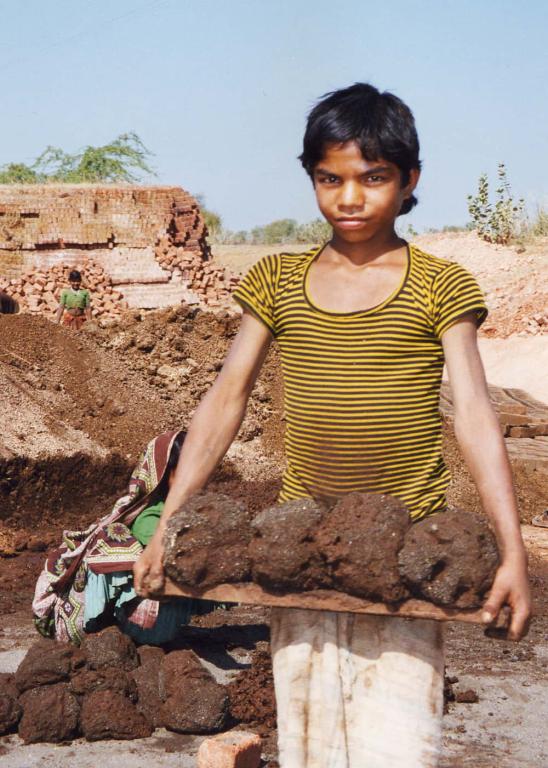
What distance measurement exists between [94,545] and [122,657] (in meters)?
0.55

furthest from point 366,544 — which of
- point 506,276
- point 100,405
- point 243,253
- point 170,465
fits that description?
point 243,253

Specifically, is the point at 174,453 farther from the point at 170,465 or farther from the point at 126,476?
the point at 126,476

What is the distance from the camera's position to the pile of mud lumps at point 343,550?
2104 millimetres

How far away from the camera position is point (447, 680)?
4473mm

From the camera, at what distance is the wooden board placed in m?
2.10

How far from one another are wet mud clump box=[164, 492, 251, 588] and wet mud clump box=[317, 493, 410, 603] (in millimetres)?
182

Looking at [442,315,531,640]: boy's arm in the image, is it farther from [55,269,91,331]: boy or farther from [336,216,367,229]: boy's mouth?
[55,269,91,331]: boy

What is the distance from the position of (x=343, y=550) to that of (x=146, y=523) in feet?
8.55

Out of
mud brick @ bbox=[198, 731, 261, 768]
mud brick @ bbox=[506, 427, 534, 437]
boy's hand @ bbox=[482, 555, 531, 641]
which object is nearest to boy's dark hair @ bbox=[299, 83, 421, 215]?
boy's hand @ bbox=[482, 555, 531, 641]

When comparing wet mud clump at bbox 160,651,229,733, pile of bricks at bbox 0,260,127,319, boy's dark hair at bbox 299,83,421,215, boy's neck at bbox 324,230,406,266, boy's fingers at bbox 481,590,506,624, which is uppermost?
pile of bricks at bbox 0,260,127,319

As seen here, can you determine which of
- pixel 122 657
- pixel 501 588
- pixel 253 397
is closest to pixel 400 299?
pixel 501 588

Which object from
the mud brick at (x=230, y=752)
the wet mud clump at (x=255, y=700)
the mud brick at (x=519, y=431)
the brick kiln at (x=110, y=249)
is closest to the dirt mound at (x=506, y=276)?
the brick kiln at (x=110, y=249)

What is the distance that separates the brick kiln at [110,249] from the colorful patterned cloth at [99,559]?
13987mm

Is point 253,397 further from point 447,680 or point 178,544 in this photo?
point 178,544
